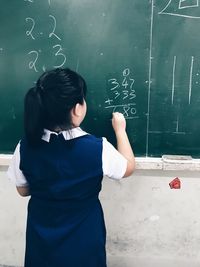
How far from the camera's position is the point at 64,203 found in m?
1.66

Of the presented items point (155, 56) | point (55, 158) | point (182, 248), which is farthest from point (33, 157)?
point (182, 248)

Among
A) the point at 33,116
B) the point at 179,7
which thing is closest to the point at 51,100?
the point at 33,116

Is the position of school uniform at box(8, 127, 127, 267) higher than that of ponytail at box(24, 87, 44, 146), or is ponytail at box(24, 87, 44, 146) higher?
ponytail at box(24, 87, 44, 146)

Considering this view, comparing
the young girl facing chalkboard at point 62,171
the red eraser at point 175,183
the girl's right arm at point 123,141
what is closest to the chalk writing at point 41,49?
the girl's right arm at point 123,141

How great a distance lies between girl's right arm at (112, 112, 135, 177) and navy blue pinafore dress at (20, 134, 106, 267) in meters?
0.16

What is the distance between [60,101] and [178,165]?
2.86 feet

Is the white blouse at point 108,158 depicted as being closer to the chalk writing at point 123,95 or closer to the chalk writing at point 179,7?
the chalk writing at point 123,95

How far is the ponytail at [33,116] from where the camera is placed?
1.51 meters

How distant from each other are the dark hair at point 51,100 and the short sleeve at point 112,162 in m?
0.19

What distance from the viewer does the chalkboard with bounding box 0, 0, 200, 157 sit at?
6.42 feet

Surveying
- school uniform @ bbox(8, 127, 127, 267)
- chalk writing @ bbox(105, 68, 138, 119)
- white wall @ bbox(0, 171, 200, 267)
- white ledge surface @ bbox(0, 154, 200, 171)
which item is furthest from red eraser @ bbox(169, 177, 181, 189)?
school uniform @ bbox(8, 127, 127, 267)

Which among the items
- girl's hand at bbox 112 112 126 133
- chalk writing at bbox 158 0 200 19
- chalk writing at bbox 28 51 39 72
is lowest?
girl's hand at bbox 112 112 126 133

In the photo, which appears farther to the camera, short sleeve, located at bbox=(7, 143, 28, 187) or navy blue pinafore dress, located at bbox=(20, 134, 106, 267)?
short sleeve, located at bbox=(7, 143, 28, 187)

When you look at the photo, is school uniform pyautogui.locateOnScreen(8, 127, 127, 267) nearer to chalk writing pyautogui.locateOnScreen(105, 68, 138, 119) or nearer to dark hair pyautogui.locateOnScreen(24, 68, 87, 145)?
dark hair pyautogui.locateOnScreen(24, 68, 87, 145)
